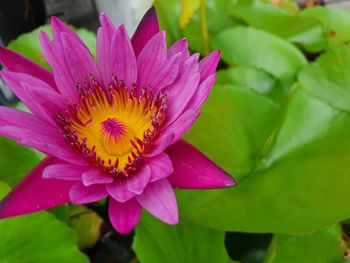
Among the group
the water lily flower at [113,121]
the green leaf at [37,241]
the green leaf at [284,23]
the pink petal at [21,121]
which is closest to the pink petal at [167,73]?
the water lily flower at [113,121]

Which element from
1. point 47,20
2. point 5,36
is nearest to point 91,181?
point 5,36

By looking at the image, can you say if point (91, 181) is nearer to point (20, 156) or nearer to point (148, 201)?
point (148, 201)

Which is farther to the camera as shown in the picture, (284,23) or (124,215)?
(284,23)

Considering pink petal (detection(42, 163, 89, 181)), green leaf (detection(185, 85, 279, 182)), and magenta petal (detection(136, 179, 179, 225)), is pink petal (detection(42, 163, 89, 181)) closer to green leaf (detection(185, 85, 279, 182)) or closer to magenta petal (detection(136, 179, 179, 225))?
magenta petal (detection(136, 179, 179, 225))

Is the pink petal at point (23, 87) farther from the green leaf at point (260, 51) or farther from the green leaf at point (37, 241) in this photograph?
the green leaf at point (260, 51)

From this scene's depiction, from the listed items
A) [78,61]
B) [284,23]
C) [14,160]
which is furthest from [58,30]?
[284,23]

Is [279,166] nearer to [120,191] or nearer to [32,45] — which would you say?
[120,191]
